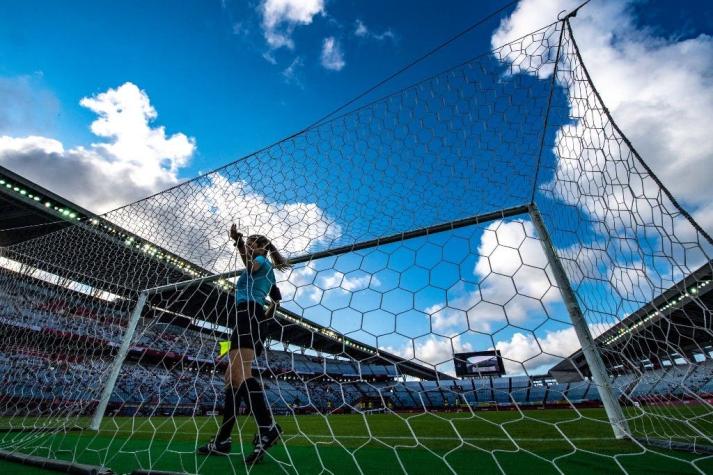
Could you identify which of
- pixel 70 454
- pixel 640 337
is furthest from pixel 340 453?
pixel 640 337

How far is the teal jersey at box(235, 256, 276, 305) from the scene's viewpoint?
2045 mm

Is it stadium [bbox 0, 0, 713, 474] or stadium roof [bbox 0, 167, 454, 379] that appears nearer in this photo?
stadium [bbox 0, 0, 713, 474]

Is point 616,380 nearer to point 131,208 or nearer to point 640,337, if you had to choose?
point 640,337

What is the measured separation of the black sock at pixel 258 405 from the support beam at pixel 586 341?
167cm

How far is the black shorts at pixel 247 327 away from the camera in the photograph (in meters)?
1.92

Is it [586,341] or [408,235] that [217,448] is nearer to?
[408,235]

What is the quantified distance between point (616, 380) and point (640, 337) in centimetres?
29

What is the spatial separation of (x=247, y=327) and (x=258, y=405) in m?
0.42

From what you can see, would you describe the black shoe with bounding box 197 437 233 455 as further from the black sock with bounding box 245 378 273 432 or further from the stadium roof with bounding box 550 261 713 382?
the stadium roof with bounding box 550 261 713 382

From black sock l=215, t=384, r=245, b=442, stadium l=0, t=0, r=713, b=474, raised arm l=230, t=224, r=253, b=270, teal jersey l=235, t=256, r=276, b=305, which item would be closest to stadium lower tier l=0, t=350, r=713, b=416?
stadium l=0, t=0, r=713, b=474

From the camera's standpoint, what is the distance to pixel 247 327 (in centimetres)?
192

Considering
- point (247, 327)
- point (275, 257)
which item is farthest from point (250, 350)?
point (275, 257)

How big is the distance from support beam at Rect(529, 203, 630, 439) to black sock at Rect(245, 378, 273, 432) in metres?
1.67

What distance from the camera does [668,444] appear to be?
1.68m
